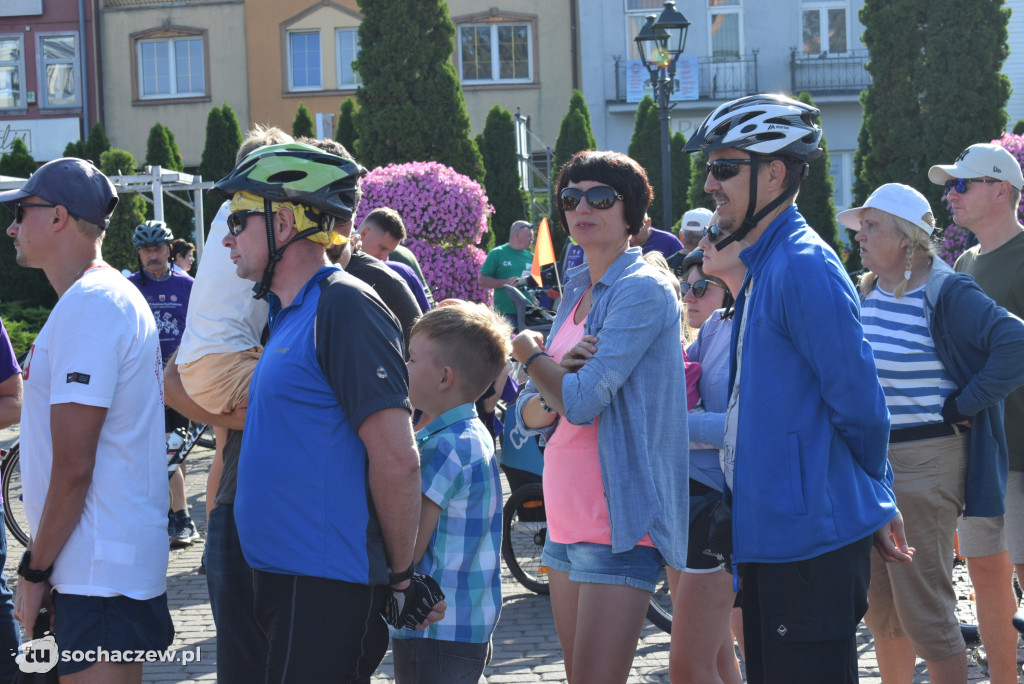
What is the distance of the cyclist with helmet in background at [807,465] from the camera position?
2.69 metres

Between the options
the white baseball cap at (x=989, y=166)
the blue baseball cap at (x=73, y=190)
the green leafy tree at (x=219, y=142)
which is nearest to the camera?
the blue baseball cap at (x=73, y=190)

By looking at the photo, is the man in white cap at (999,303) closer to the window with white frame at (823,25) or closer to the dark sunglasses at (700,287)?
the dark sunglasses at (700,287)

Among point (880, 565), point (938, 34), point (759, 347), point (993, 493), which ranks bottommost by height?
point (880, 565)

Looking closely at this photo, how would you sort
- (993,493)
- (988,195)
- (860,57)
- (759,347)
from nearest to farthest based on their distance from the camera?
(759,347), (993,493), (988,195), (860,57)

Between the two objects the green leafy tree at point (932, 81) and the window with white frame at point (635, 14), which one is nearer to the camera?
the green leafy tree at point (932, 81)

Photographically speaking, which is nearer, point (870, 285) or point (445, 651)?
point (445, 651)

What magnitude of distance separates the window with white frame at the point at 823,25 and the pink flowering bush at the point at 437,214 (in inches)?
678

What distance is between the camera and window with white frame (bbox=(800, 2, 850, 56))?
87.8ft

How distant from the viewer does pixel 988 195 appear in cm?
501

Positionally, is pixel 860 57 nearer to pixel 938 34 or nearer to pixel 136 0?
pixel 938 34

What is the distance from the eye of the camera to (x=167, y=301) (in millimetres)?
8617

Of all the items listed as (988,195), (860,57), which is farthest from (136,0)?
(988,195)

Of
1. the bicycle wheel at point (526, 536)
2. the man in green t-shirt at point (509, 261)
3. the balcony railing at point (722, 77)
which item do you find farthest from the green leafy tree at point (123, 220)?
the bicycle wheel at point (526, 536)

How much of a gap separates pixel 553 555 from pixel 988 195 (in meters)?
3.03
